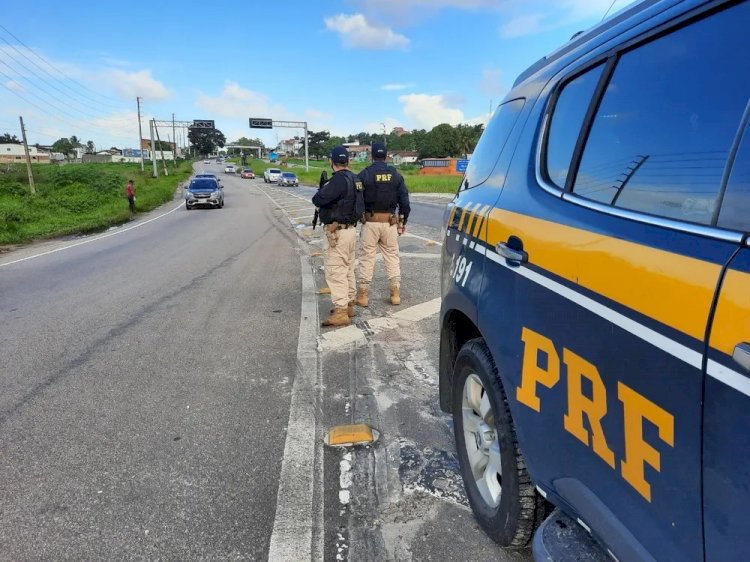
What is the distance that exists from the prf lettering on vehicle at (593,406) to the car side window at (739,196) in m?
0.43

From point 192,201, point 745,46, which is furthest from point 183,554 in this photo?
point 192,201

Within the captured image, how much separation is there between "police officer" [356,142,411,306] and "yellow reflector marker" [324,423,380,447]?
3015mm

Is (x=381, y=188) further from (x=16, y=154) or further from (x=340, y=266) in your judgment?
(x=16, y=154)

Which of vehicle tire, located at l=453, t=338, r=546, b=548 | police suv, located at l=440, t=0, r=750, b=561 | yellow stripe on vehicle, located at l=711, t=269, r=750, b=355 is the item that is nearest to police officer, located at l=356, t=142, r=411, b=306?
vehicle tire, located at l=453, t=338, r=546, b=548

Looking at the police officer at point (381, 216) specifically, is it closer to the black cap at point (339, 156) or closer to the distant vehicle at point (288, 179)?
the black cap at point (339, 156)

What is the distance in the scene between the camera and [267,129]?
74.9 m

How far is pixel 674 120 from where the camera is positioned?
1.33 meters

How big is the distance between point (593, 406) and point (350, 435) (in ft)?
6.45

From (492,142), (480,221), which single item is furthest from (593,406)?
(492,142)

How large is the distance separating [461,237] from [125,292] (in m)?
6.10

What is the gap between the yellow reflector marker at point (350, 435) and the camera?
3.06 metres

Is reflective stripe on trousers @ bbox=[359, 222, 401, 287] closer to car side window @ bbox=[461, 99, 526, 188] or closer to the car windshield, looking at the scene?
car side window @ bbox=[461, 99, 526, 188]

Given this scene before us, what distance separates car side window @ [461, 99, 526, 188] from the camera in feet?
7.84

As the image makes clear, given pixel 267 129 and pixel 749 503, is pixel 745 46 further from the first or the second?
pixel 267 129
